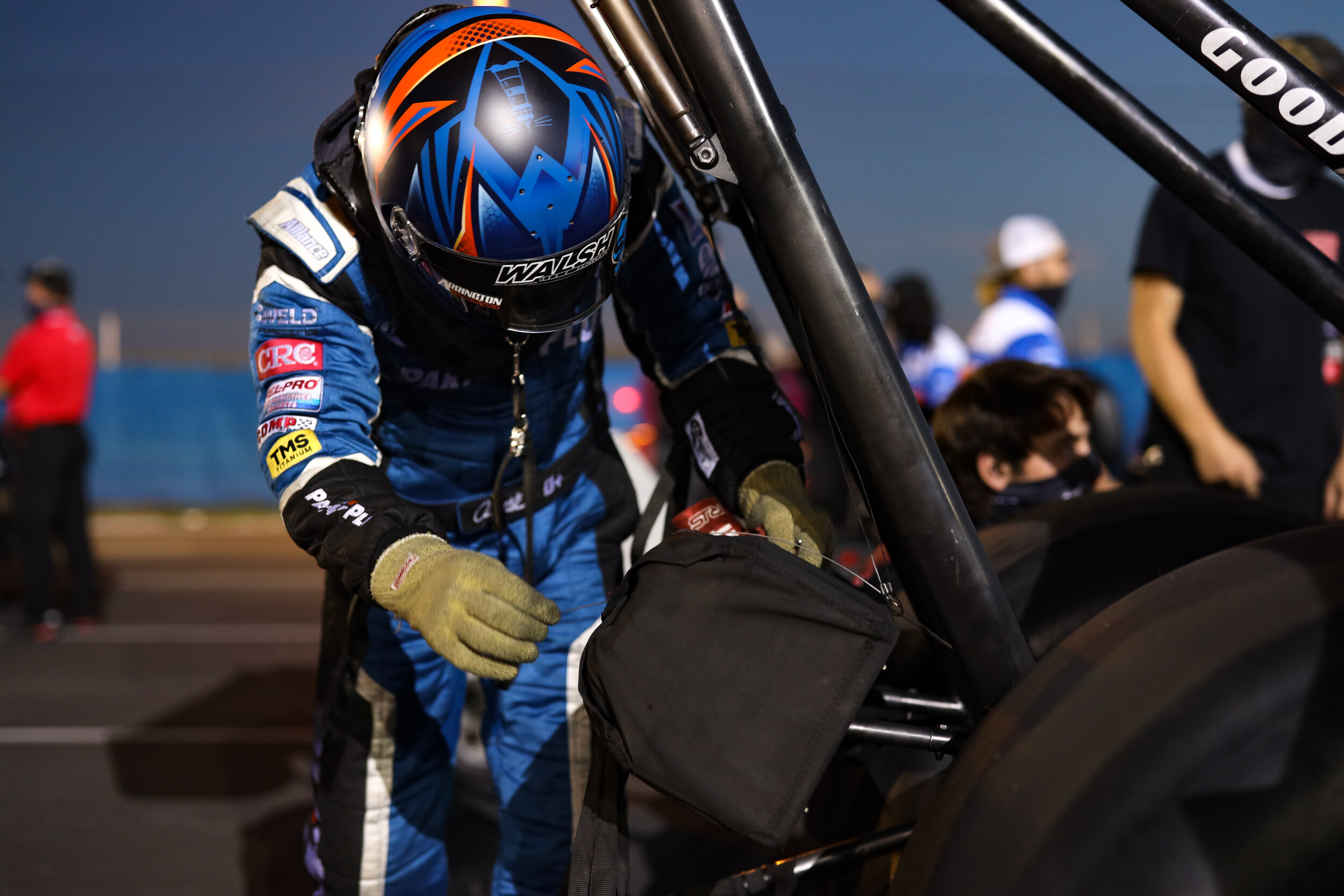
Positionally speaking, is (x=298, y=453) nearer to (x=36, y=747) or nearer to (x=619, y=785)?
(x=619, y=785)

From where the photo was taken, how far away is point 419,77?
1.43 m

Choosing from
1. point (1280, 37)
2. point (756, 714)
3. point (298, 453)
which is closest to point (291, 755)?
point (298, 453)

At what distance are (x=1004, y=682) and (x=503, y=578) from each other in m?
0.63

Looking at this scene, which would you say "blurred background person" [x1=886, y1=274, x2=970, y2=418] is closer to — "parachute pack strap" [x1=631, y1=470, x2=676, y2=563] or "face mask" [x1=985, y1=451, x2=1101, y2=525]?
"face mask" [x1=985, y1=451, x2=1101, y2=525]

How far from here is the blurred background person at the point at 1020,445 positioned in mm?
2436

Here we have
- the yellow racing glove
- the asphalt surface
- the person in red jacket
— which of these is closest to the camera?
the yellow racing glove

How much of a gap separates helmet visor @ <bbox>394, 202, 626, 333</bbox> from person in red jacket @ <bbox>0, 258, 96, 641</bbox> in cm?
482

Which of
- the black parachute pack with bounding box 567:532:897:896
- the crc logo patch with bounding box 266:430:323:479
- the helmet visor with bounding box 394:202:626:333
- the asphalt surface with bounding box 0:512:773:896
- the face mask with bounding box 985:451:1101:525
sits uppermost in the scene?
the helmet visor with bounding box 394:202:626:333

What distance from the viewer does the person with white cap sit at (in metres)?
3.47

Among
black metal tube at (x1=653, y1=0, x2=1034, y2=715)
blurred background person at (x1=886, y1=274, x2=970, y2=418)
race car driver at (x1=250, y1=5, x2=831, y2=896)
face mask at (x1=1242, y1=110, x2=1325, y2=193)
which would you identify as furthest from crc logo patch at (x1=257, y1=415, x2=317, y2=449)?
blurred background person at (x1=886, y1=274, x2=970, y2=418)

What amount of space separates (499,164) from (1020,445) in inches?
61.8

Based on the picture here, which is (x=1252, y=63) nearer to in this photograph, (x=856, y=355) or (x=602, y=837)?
(x=856, y=355)

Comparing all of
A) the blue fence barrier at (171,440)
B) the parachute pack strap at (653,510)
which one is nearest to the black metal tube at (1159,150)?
the parachute pack strap at (653,510)

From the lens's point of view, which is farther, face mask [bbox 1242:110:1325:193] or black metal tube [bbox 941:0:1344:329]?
face mask [bbox 1242:110:1325:193]
